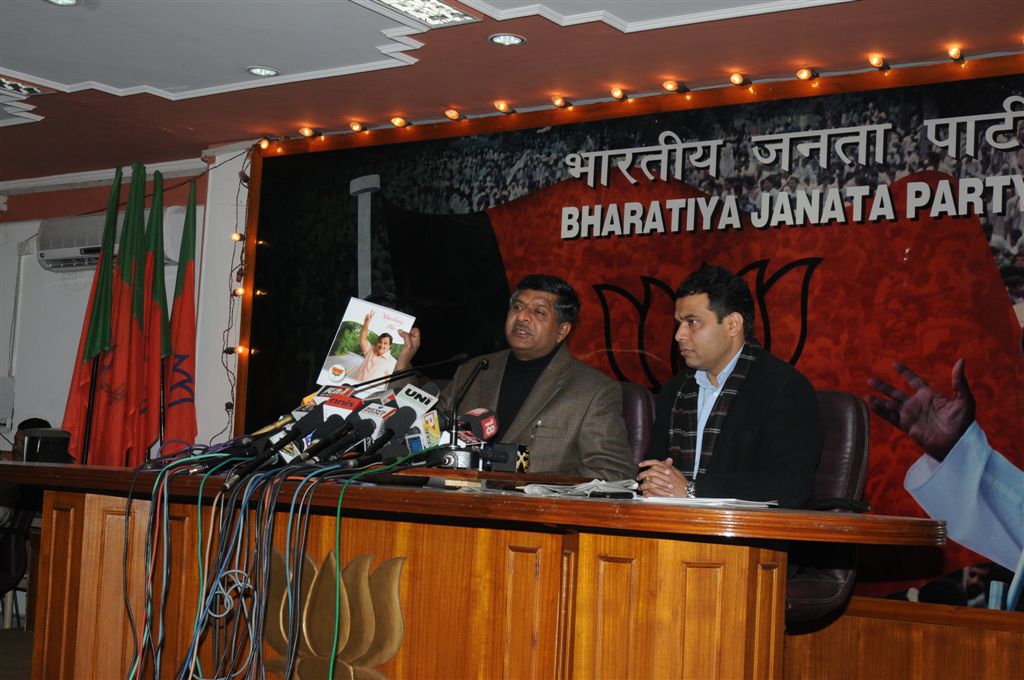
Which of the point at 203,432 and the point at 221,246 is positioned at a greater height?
the point at 221,246

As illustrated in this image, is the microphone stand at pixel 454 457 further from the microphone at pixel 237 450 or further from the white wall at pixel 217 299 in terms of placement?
the white wall at pixel 217 299

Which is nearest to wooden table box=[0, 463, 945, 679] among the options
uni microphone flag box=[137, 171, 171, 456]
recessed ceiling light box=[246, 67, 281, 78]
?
recessed ceiling light box=[246, 67, 281, 78]

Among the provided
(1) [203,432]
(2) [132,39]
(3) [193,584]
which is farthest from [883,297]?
(1) [203,432]

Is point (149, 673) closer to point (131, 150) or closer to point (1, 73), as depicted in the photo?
point (1, 73)

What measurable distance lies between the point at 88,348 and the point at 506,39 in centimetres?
303

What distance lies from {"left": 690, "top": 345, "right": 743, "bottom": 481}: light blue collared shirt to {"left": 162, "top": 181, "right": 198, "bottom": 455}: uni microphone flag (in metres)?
3.35

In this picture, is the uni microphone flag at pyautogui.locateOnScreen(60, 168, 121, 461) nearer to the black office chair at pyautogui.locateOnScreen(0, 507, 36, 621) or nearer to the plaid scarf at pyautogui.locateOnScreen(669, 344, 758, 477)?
the black office chair at pyautogui.locateOnScreen(0, 507, 36, 621)

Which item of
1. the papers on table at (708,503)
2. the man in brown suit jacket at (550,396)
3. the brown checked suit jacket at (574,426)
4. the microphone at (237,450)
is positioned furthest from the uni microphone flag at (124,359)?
the papers on table at (708,503)

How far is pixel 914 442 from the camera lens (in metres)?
4.25

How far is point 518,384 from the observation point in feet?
13.1

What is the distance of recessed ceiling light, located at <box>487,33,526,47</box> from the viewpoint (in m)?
4.43

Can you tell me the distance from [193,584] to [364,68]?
2.78 metres

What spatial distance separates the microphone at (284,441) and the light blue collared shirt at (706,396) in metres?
1.20

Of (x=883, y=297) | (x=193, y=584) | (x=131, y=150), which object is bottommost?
(x=193, y=584)
